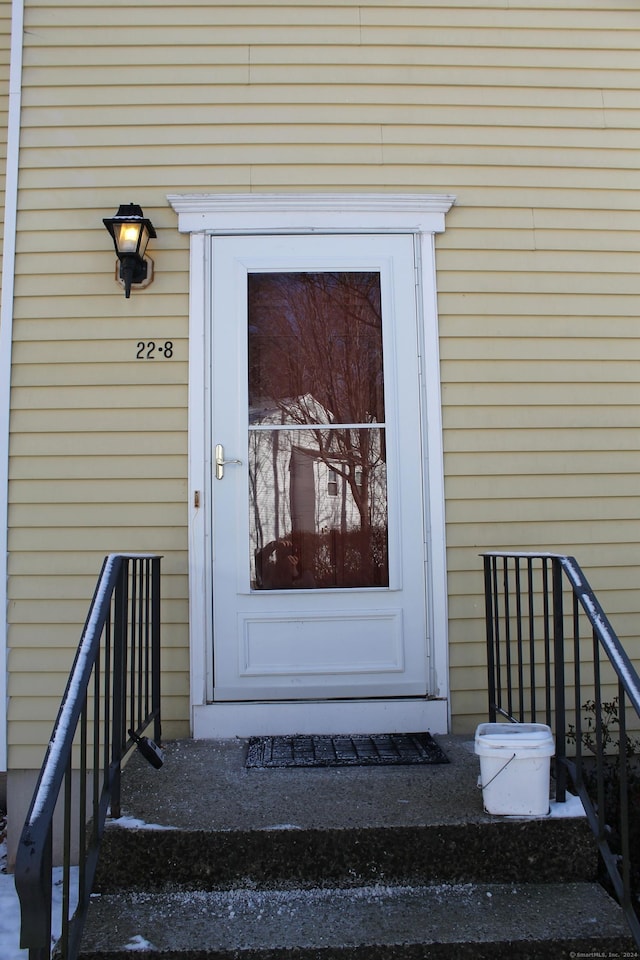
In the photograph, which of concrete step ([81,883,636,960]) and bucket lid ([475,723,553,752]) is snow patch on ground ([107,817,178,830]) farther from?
bucket lid ([475,723,553,752])

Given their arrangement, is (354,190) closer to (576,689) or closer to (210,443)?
(210,443)

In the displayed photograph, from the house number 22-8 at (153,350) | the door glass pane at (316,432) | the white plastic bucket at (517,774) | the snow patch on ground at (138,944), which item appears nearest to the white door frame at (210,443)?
the house number 22-8 at (153,350)

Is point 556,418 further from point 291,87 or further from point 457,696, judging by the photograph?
point 291,87

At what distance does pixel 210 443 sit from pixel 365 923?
76.9 inches

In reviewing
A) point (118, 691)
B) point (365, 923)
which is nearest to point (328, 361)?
point (118, 691)

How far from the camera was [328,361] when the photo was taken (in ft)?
10.7

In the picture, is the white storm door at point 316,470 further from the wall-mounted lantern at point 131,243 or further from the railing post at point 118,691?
the railing post at point 118,691

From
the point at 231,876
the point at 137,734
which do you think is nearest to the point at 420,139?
the point at 137,734

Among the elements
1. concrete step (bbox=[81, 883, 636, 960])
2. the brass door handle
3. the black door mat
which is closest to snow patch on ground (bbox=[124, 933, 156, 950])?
concrete step (bbox=[81, 883, 636, 960])

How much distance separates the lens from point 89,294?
10.7ft

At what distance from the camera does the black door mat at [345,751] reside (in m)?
2.63

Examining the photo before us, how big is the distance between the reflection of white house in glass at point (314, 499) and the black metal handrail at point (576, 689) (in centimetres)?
56

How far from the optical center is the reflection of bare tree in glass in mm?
3205

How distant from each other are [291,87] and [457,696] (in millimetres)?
2916
